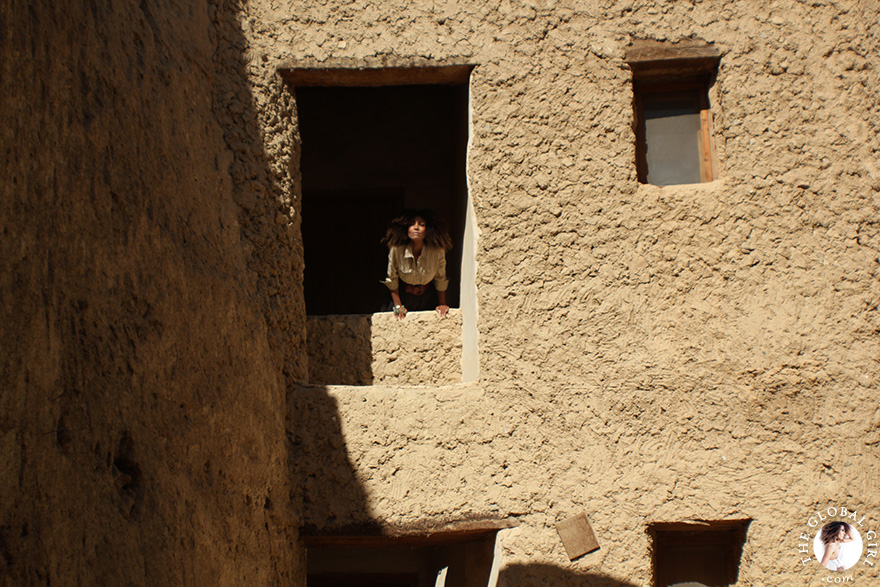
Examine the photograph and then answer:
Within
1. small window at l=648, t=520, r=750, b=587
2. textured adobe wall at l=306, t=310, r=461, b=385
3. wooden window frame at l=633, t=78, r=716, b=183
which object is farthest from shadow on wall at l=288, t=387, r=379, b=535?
wooden window frame at l=633, t=78, r=716, b=183

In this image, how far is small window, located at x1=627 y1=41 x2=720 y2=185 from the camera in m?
4.10

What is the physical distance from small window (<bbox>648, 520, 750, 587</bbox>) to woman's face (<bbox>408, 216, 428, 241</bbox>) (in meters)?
2.01

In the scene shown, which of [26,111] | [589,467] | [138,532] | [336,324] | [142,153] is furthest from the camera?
[336,324]

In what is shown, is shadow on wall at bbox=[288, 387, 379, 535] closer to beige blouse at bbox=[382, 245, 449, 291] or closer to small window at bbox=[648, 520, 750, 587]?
beige blouse at bbox=[382, 245, 449, 291]

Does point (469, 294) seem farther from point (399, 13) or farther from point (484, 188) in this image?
point (399, 13)

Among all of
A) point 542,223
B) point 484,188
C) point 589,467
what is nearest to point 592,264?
point 542,223

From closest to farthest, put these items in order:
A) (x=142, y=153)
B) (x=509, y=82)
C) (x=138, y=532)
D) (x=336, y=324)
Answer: (x=138, y=532)
(x=142, y=153)
(x=509, y=82)
(x=336, y=324)

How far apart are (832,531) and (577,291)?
1.56 m

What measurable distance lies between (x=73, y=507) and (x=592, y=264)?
2.53 m

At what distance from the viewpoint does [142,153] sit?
112 inches

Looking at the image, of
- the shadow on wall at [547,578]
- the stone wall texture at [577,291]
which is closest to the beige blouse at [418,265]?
→ the stone wall texture at [577,291]

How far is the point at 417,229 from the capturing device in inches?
180

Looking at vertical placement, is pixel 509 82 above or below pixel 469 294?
above

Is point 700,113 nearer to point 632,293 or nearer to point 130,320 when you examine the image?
point 632,293
